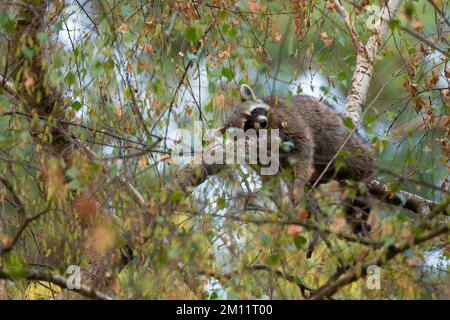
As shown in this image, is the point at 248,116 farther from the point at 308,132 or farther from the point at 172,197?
the point at 172,197

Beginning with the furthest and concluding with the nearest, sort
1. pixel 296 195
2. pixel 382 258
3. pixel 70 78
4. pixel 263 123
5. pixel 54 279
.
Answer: pixel 263 123 → pixel 70 78 → pixel 296 195 → pixel 54 279 → pixel 382 258

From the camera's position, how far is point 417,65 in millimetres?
6074

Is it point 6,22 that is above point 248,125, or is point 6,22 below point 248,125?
below

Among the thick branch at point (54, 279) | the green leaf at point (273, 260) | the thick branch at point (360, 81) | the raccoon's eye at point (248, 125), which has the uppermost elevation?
the thick branch at point (360, 81)

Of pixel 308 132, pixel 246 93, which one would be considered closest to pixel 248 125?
pixel 308 132

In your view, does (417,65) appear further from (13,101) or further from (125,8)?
(13,101)

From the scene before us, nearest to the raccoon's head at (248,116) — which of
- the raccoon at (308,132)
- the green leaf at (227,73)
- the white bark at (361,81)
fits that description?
the raccoon at (308,132)

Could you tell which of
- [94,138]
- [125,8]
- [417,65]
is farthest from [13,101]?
[417,65]

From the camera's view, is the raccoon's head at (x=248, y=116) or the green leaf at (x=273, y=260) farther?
the raccoon's head at (x=248, y=116)

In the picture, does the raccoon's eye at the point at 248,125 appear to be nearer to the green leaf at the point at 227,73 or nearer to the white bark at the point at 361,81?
the white bark at the point at 361,81

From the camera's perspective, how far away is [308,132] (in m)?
6.92

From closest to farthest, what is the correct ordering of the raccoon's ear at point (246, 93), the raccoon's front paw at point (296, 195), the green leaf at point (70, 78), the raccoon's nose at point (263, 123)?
the raccoon's front paw at point (296, 195)
the green leaf at point (70, 78)
the raccoon's ear at point (246, 93)
the raccoon's nose at point (263, 123)

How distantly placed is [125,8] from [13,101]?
106 cm

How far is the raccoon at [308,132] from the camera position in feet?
22.1
